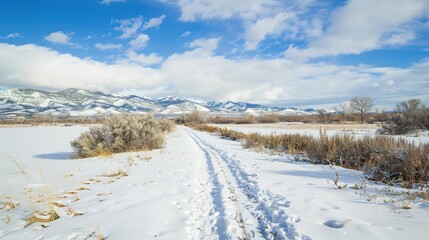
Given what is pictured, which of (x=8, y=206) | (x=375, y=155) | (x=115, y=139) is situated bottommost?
(x=8, y=206)

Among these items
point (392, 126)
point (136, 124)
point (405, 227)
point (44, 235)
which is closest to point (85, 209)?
point (44, 235)

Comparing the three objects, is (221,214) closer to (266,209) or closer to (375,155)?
(266,209)

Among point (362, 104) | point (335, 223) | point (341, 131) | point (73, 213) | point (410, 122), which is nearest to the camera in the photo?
point (335, 223)

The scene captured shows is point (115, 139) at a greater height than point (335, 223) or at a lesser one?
greater

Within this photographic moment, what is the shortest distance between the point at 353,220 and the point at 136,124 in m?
14.1

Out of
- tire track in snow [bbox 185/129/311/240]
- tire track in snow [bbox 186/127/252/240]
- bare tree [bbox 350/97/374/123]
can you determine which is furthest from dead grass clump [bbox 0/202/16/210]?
bare tree [bbox 350/97/374/123]

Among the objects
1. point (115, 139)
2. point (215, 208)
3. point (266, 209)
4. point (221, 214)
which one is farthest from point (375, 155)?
point (115, 139)

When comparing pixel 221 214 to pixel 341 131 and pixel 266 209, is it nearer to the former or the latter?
pixel 266 209

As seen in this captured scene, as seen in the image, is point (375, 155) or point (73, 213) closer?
point (73, 213)

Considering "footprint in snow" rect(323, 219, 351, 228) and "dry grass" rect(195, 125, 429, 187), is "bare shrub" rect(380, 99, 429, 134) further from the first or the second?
"footprint in snow" rect(323, 219, 351, 228)

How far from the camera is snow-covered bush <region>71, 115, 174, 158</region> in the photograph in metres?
15.3

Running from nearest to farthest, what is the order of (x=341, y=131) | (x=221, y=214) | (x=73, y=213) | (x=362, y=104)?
(x=221, y=214) < (x=73, y=213) < (x=341, y=131) < (x=362, y=104)

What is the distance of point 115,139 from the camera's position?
1570cm

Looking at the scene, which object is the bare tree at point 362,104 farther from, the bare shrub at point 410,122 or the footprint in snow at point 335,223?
the footprint in snow at point 335,223
